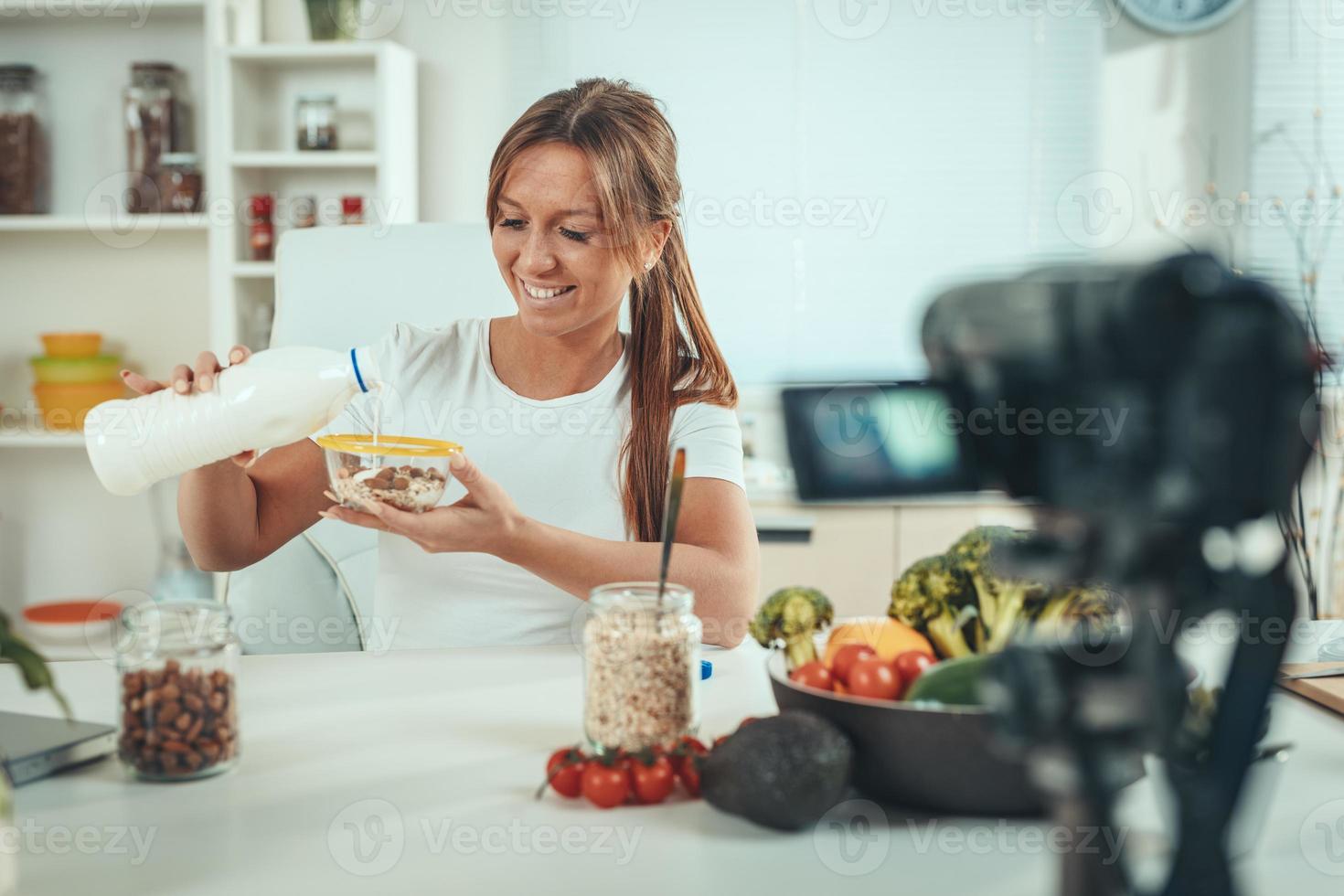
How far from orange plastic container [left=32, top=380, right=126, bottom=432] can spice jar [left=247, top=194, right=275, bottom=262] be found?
462 millimetres

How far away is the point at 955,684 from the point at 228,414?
2.08ft

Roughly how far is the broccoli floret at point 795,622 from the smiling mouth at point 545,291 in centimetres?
62

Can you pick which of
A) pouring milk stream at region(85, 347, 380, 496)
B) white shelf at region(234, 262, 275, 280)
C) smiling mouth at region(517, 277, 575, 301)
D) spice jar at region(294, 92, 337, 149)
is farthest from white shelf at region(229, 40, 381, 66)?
pouring milk stream at region(85, 347, 380, 496)

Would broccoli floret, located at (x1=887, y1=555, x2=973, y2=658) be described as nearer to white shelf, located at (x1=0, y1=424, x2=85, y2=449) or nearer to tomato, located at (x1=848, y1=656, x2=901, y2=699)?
tomato, located at (x1=848, y1=656, x2=901, y2=699)

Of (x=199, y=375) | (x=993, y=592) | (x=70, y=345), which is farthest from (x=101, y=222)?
(x=993, y=592)

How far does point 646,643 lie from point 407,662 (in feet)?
1.36

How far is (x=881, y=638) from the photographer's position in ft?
2.68

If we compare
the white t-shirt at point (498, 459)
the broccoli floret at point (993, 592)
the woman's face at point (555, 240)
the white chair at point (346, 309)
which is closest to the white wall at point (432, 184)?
the white chair at point (346, 309)

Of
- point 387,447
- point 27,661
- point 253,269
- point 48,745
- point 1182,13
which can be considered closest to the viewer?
point 27,661

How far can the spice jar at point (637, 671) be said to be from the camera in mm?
778

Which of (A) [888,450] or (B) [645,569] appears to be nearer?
(A) [888,450]

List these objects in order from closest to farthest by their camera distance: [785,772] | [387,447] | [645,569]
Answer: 1. [785,772]
2. [387,447]
3. [645,569]

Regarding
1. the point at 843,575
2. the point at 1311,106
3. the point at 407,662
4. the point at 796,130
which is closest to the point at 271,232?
the point at 796,130

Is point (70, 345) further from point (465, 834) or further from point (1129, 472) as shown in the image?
point (1129, 472)
